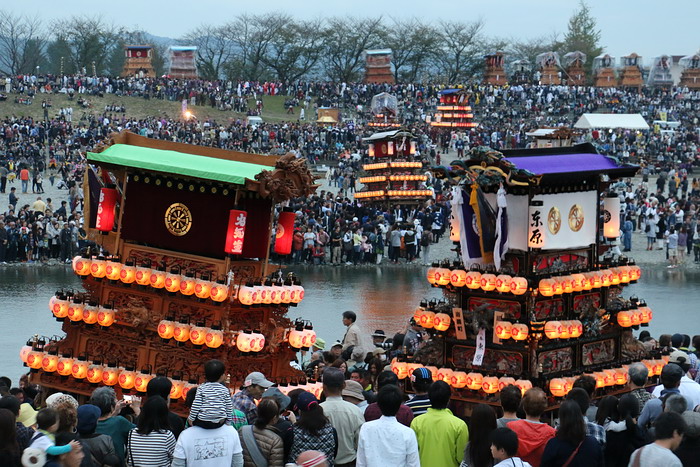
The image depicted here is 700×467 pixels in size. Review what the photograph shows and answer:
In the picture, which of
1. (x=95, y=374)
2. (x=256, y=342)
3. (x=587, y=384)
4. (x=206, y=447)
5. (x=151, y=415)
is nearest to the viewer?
(x=206, y=447)

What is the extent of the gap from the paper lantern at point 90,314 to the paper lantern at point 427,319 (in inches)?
178

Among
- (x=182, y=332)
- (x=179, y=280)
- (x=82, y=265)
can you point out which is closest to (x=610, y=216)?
(x=179, y=280)

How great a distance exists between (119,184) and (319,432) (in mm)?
8053

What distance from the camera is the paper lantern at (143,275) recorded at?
1672cm

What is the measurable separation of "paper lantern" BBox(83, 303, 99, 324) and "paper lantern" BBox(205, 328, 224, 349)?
198 centimetres

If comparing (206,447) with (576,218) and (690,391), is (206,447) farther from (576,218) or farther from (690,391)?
(576,218)

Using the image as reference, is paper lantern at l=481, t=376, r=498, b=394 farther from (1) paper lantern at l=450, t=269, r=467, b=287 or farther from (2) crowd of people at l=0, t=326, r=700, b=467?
(2) crowd of people at l=0, t=326, r=700, b=467

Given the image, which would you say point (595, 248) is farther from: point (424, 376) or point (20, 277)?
point (20, 277)

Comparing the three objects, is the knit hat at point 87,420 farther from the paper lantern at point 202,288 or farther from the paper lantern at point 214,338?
the paper lantern at point 202,288

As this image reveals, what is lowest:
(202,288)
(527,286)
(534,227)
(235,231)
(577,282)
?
(202,288)

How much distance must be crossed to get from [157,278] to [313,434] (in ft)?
21.9

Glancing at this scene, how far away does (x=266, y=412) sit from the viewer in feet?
34.2

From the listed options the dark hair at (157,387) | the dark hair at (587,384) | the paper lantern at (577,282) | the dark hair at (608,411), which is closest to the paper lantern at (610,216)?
the paper lantern at (577,282)

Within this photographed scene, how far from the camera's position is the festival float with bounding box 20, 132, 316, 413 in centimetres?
1631
